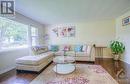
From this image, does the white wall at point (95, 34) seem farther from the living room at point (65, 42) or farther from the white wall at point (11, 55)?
the white wall at point (11, 55)

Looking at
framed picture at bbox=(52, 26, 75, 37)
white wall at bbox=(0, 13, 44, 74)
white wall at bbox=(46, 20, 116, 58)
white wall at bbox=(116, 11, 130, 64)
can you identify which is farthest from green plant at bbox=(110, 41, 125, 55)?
white wall at bbox=(0, 13, 44, 74)

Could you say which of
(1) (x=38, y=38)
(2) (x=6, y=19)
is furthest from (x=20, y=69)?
(1) (x=38, y=38)

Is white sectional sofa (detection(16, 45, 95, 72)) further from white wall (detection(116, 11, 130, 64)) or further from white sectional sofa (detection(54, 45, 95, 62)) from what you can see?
white wall (detection(116, 11, 130, 64))

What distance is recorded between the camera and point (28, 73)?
9.95 ft

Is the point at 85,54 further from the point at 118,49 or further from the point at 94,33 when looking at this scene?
the point at 94,33

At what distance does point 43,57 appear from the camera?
11.1ft

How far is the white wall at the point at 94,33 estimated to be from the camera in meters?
5.30

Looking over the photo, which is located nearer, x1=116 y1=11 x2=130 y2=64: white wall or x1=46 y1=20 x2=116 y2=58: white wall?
x1=116 y1=11 x2=130 y2=64: white wall

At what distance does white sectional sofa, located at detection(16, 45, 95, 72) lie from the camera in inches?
117

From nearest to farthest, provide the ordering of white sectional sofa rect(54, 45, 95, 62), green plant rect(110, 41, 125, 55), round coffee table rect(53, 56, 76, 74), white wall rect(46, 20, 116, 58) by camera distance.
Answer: round coffee table rect(53, 56, 76, 74) < white sectional sofa rect(54, 45, 95, 62) < green plant rect(110, 41, 125, 55) < white wall rect(46, 20, 116, 58)

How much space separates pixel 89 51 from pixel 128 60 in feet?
5.61

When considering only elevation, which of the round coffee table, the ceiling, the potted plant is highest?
the ceiling

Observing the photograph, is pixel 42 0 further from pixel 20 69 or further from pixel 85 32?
pixel 85 32

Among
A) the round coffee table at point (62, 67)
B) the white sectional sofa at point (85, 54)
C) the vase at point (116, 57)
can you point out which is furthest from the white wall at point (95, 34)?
the round coffee table at point (62, 67)
